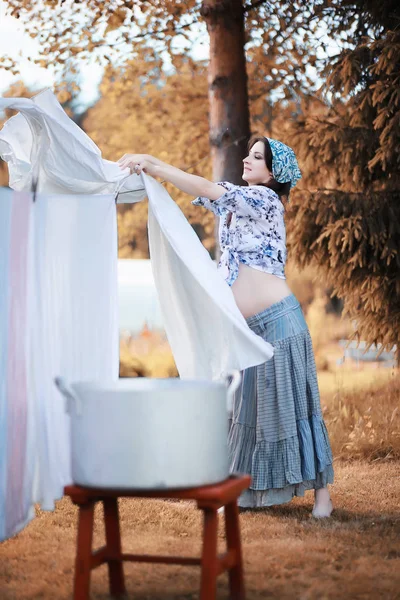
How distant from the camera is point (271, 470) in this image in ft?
13.6

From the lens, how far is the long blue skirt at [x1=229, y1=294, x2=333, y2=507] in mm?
4121

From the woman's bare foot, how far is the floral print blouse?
107 centimetres

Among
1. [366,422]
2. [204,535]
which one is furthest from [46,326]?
[366,422]

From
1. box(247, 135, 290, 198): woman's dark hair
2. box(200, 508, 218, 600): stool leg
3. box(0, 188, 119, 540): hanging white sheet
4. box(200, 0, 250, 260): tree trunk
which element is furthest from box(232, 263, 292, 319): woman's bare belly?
box(200, 0, 250, 260): tree trunk

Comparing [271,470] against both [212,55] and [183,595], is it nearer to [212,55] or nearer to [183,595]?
[183,595]

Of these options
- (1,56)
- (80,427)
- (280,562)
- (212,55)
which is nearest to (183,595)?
(280,562)

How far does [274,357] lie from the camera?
13.7 ft

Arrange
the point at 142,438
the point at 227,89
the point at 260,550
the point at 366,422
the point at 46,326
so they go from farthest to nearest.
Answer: the point at 366,422 → the point at 227,89 → the point at 260,550 → the point at 46,326 → the point at 142,438

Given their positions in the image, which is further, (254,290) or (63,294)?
(254,290)

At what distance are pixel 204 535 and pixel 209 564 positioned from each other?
0.09 metres

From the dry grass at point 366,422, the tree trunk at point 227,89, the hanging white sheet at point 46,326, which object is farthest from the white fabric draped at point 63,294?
the dry grass at point 366,422

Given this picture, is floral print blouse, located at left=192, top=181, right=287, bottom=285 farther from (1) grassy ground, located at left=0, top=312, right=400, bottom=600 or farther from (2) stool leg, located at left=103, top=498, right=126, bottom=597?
(2) stool leg, located at left=103, top=498, right=126, bottom=597

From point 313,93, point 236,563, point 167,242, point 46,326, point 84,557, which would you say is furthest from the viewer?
point 313,93

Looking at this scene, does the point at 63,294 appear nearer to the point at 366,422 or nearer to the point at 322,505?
the point at 322,505
